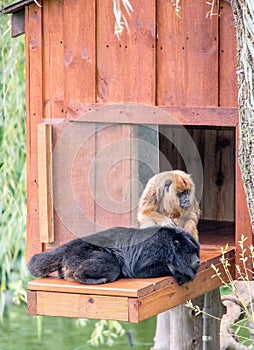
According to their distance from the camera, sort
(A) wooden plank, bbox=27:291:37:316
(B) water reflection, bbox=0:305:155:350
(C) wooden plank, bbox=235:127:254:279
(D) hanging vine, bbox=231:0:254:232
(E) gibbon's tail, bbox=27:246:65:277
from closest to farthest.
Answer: (D) hanging vine, bbox=231:0:254:232 → (A) wooden plank, bbox=27:291:37:316 → (E) gibbon's tail, bbox=27:246:65:277 → (C) wooden plank, bbox=235:127:254:279 → (B) water reflection, bbox=0:305:155:350

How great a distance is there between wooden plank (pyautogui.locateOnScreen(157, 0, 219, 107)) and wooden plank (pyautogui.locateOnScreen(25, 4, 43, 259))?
2.84 ft

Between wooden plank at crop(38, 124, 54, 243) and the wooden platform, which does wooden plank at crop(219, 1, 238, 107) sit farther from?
the wooden platform

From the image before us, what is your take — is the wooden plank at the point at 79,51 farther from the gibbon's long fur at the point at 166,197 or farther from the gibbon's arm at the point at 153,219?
the gibbon's arm at the point at 153,219

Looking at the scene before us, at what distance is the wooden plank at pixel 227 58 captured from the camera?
6523 mm

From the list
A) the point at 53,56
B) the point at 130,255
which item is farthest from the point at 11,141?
the point at 130,255

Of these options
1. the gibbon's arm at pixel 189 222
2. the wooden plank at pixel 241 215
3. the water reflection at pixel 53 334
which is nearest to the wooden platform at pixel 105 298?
the gibbon's arm at pixel 189 222

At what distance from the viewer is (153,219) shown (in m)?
6.37

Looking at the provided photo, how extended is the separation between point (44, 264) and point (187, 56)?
175cm

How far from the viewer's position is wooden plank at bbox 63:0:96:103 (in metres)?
6.89

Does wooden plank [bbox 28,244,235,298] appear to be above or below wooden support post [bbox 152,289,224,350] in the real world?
above

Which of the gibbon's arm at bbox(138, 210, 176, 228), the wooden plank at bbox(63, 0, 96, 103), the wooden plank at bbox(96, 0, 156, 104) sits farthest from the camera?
the wooden plank at bbox(63, 0, 96, 103)

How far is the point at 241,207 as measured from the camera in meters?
6.59

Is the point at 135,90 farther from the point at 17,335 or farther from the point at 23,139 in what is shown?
the point at 17,335

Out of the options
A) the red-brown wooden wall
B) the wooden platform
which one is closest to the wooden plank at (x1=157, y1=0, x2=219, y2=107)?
the red-brown wooden wall
